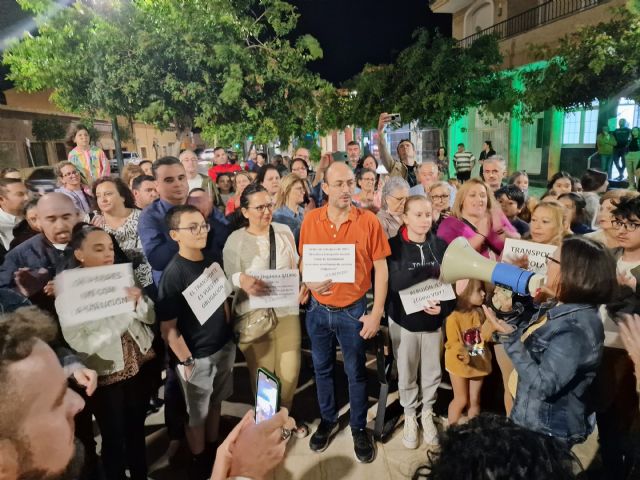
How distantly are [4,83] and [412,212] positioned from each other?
1350 inches

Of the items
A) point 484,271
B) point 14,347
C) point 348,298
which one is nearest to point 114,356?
point 14,347

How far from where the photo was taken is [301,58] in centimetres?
1011

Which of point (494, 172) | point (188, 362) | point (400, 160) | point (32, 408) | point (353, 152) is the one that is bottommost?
point (188, 362)

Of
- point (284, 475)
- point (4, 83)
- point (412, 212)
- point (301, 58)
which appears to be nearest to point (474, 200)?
point (412, 212)

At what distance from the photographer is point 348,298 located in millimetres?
2939

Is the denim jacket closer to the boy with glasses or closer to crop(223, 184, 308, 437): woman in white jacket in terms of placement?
the boy with glasses

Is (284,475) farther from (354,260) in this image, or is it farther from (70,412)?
(70,412)

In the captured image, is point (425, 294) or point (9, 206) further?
point (9, 206)

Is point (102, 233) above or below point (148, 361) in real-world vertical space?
above

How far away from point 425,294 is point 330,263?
2.37 ft

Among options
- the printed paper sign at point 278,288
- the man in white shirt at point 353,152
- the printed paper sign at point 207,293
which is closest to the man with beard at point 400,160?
the man in white shirt at point 353,152

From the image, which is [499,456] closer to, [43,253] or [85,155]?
[43,253]

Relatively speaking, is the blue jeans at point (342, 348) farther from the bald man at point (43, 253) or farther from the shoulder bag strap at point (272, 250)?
the bald man at point (43, 253)

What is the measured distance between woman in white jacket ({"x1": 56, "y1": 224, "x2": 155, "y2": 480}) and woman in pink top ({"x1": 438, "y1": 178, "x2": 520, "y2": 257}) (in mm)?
2351
